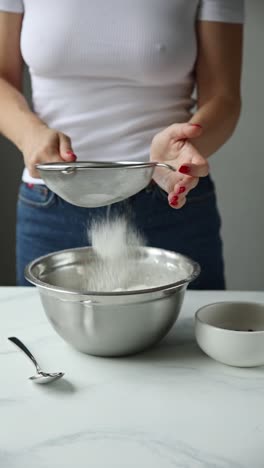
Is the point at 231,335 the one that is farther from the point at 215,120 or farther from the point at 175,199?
the point at 215,120

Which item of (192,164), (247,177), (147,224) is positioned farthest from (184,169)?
(247,177)

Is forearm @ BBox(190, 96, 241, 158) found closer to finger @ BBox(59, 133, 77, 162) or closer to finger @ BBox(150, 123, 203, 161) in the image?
finger @ BBox(150, 123, 203, 161)

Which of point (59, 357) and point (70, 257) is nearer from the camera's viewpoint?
point (59, 357)

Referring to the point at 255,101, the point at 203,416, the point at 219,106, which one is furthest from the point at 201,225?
the point at 255,101

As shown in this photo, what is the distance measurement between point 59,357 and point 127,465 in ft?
0.76

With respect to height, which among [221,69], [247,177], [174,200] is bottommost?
[247,177]

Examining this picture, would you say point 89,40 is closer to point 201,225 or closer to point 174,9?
point 174,9

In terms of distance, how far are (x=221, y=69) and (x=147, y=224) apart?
11.9 inches

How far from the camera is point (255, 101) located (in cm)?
186

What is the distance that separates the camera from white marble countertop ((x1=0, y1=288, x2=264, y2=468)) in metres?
0.53

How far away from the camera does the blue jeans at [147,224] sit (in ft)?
3.38

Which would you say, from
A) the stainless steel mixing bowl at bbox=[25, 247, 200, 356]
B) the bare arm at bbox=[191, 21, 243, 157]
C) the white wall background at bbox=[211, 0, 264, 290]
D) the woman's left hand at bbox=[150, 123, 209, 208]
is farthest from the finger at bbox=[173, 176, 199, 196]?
the white wall background at bbox=[211, 0, 264, 290]

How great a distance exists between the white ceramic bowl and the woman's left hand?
15cm

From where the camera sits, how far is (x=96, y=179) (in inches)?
30.3
